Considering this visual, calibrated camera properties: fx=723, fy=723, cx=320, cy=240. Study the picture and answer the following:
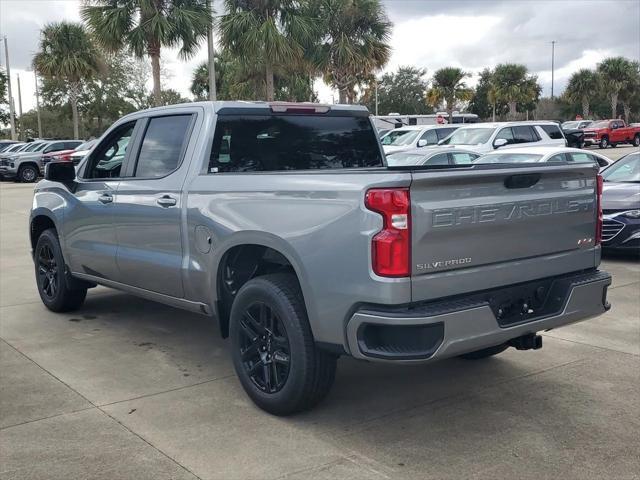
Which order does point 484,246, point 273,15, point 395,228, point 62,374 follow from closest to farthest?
1. point 395,228
2. point 484,246
3. point 62,374
4. point 273,15

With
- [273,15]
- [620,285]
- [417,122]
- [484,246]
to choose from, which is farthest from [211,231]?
[417,122]

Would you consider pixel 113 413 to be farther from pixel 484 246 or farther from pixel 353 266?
pixel 484 246

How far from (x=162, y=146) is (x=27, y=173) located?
26097 millimetres

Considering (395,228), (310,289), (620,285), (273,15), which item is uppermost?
(273,15)

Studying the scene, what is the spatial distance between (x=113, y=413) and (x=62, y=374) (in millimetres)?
929

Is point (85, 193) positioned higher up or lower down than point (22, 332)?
higher up

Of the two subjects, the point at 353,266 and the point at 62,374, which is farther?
the point at 62,374

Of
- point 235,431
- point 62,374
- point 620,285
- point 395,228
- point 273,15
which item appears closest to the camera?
point 395,228

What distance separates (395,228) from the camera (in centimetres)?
349

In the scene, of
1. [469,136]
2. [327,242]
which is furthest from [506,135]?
[327,242]

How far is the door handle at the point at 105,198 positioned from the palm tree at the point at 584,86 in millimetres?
63440

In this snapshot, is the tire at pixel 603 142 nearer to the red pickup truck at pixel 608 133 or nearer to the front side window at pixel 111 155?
the red pickup truck at pixel 608 133

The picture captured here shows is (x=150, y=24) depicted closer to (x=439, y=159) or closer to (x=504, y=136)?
(x=504, y=136)

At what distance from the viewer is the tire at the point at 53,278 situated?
21.6 ft
